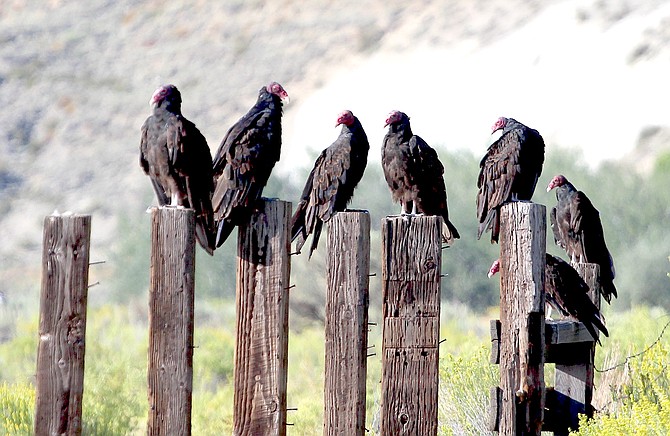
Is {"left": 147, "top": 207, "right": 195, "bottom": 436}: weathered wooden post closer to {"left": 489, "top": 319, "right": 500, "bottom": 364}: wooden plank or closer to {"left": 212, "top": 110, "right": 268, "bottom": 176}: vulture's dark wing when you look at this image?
{"left": 212, "top": 110, "right": 268, "bottom": 176}: vulture's dark wing

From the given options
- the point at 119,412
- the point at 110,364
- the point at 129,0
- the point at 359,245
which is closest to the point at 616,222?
the point at 110,364

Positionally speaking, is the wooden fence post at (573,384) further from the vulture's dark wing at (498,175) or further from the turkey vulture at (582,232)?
the turkey vulture at (582,232)

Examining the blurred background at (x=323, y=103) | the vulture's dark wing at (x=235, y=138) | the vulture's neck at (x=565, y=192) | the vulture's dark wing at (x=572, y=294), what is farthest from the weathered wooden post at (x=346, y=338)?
the blurred background at (x=323, y=103)

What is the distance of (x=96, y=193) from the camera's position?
83.9 feet

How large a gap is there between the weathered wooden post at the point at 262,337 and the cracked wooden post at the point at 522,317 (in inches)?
30.0

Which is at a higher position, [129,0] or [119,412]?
[129,0]

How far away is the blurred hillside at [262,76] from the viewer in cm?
2252

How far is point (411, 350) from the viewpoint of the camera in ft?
10.6

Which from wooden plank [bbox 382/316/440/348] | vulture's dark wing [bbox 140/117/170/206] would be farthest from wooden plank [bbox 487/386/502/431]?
vulture's dark wing [bbox 140/117/170/206]

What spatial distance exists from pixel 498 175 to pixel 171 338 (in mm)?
3251

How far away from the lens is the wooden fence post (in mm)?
4516

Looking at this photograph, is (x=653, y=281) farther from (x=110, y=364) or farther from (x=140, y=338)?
(x=110, y=364)

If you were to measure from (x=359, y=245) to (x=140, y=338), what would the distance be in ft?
29.3

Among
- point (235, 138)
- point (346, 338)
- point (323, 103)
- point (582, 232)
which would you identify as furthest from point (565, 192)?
point (323, 103)
